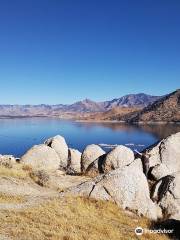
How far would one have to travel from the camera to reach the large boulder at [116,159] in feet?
103

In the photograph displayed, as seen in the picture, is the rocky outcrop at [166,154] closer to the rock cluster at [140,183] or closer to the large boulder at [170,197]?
the rock cluster at [140,183]

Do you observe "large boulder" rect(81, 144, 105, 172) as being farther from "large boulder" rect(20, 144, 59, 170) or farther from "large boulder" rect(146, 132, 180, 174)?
"large boulder" rect(146, 132, 180, 174)

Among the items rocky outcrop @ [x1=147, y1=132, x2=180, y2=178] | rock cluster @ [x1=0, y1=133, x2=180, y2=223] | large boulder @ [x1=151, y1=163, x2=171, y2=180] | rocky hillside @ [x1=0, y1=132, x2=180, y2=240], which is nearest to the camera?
rocky hillside @ [x1=0, y1=132, x2=180, y2=240]

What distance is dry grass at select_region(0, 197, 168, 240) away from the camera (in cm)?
1375

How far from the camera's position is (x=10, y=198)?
18781 mm

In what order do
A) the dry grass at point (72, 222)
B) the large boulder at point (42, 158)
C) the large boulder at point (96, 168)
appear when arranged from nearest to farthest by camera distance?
the dry grass at point (72, 222)
the large boulder at point (96, 168)
the large boulder at point (42, 158)

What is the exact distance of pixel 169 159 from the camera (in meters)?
30.2

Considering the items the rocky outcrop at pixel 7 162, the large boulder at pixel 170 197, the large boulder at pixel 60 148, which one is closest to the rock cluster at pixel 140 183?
the large boulder at pixel 170 197

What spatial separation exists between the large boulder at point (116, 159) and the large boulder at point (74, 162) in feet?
16.8

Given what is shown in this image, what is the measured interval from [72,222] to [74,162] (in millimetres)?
21458

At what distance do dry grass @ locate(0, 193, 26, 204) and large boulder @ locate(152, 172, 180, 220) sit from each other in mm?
8069

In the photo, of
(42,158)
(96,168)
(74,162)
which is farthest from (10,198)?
(74,162)

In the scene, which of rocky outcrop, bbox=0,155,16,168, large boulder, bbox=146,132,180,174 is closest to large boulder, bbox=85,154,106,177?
large boulder, bbox=146,132,180,174

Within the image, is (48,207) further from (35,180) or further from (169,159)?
(169,159)
